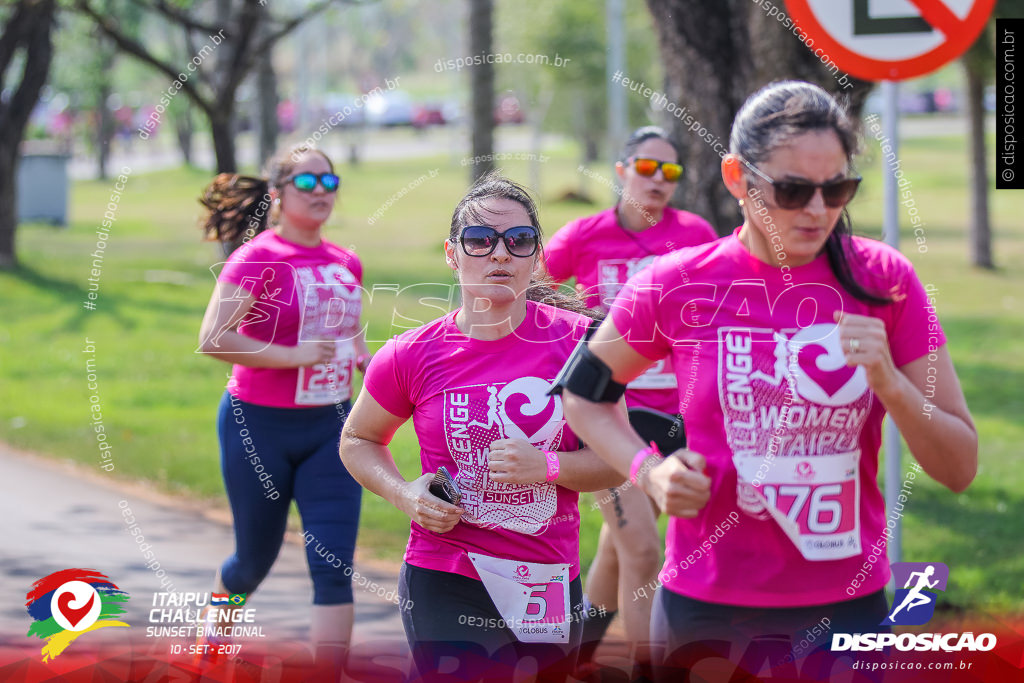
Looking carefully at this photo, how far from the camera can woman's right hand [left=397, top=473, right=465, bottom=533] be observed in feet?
10.9

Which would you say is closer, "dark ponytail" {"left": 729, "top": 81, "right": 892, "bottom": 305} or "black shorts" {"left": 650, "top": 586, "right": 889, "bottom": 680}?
"dark ponytail" {"left": 729, "top": 81, "right": 892, "bottom": 305}

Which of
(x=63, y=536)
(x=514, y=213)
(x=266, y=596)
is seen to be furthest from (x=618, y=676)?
(x=63, y=536)

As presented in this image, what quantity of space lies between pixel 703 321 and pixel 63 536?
560 centimetres

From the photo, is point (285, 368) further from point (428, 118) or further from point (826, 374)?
point (428, 118)

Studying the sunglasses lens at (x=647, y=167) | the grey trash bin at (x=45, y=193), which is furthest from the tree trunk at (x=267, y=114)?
the sunglasses lens at (x=647, y=167)

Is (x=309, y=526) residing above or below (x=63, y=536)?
above

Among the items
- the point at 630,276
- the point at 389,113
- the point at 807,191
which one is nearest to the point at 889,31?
the point at 630,276

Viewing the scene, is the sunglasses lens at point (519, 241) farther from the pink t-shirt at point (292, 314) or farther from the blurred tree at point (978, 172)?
the blurred tree at point (978, 172)

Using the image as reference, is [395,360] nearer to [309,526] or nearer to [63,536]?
[309,526]

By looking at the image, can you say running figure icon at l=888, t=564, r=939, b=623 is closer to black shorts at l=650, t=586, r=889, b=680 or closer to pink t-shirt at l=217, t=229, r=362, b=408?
black shorts at l=650, t=586, r=889, b=680

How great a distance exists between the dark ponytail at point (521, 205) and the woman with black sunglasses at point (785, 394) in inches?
32.7

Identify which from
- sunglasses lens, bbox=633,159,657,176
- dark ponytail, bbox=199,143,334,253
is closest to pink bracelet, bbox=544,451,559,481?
sunglasses lens, bbox=633,159,657,176

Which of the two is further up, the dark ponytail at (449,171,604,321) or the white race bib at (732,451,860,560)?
the dark ponytail at (449,171,604,321)

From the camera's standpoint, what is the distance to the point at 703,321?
2826 mm
